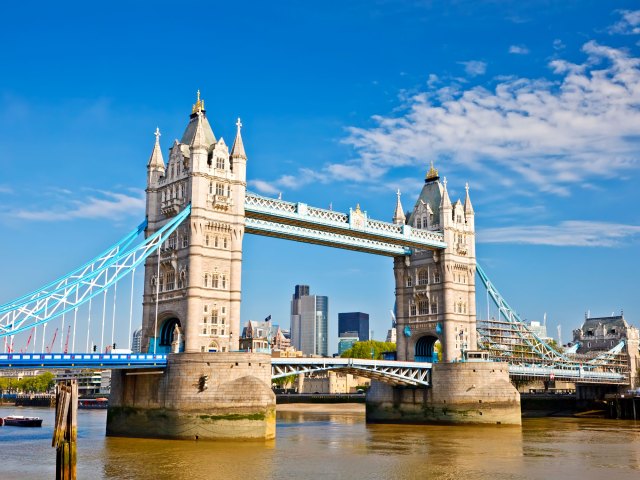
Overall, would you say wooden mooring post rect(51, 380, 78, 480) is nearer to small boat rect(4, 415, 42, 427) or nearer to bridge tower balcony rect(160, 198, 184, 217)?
bridge tower balcony rect(160, 198, 184, 217)

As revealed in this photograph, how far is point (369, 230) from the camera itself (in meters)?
69.0

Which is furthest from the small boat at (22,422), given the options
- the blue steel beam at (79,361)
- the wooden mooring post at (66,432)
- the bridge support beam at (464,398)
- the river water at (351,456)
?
the wooden mooring post at (66,432)

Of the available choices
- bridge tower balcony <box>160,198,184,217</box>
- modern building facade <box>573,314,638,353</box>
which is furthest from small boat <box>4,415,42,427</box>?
modern building facade <box>573,314,638,353</box>

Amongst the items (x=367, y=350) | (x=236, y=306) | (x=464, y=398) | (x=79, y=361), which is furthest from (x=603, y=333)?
(x=79, y=361)

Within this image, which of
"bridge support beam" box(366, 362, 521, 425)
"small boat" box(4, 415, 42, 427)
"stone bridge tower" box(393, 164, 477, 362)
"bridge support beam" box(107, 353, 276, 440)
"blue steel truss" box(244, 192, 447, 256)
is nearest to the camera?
"bridge support beam" box(107, 353, 276, 440)

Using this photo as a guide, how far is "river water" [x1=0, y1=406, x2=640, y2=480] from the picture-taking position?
118 ft

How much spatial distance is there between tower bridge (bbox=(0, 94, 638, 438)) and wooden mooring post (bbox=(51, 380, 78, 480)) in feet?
53.5

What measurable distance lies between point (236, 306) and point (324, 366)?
987 centimetres

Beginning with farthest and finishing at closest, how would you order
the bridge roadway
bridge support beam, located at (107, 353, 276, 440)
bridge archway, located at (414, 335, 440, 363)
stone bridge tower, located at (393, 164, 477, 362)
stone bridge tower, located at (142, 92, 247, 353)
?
bridge archway, located at (414, 335, 440, 363)
stone bridge tower, located at (393, 164, 477, 362)
stone bridge tower, located at (142, 92, 247, 353)
bridge support beam, located at (107, 353, 276, 440)
the bridge roadway

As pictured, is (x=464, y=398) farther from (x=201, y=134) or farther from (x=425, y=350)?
(x=201, y=134)

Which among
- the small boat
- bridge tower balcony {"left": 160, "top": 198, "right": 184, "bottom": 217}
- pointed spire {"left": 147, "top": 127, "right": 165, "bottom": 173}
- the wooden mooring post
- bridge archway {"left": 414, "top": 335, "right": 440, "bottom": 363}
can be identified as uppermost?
pointed spire {"left": 147, "top": 127, "right": 165, "bottom": 173}

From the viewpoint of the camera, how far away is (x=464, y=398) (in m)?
68.9

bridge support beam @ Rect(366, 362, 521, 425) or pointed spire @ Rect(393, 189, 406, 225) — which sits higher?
pointed spire @ Rect(393, 189, 406, 225)

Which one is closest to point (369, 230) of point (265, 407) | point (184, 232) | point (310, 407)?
point (184, 232)
